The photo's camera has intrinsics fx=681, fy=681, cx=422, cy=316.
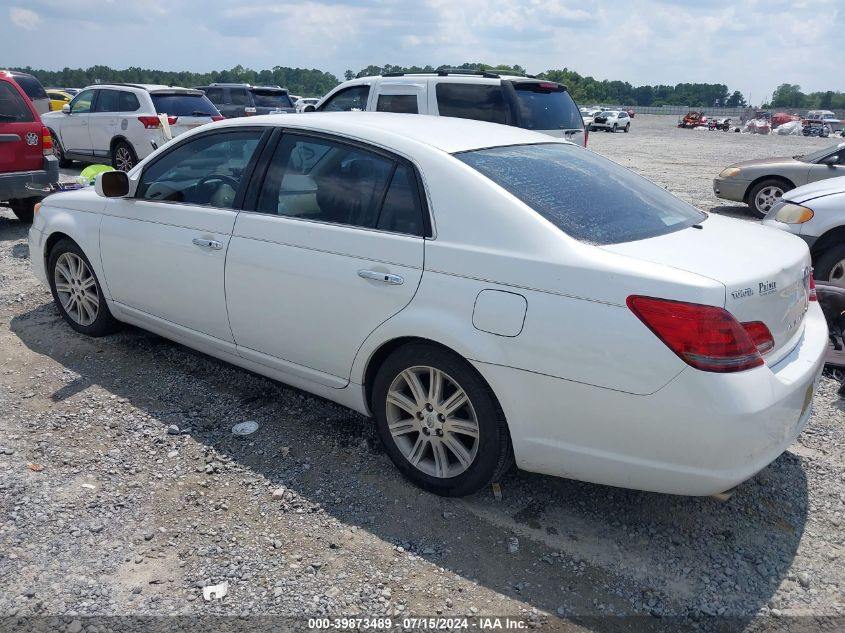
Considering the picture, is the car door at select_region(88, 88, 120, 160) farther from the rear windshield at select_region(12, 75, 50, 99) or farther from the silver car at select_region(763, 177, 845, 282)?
the silver car at select_region(763, 177, 845, 282)

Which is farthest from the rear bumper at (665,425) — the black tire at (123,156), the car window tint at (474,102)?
the black tire at (123,156)

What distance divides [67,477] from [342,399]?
4.62 ft

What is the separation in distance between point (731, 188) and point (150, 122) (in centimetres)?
1016

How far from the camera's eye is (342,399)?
11.7 ft

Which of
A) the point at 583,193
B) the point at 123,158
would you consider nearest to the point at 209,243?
the point at 583,193

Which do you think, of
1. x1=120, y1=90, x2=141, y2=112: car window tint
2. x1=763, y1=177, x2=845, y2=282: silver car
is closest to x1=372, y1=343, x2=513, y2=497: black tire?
x1=763, y1=177, x2=845, y2=282: silver car

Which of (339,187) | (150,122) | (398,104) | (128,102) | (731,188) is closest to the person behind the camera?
(339,187)

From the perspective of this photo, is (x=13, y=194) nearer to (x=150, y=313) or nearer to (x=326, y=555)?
(x=150, y=313)

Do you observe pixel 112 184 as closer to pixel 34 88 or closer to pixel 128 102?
pixel 128 102

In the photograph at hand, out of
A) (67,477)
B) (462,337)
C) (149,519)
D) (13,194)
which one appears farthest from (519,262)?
(13,194)

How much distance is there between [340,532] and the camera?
9.94 feet

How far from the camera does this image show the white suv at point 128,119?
12328 millimetres

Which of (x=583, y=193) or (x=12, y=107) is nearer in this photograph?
(x=583, y=193)

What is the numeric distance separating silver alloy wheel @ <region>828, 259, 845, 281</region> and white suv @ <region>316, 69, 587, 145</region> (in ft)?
11.7
